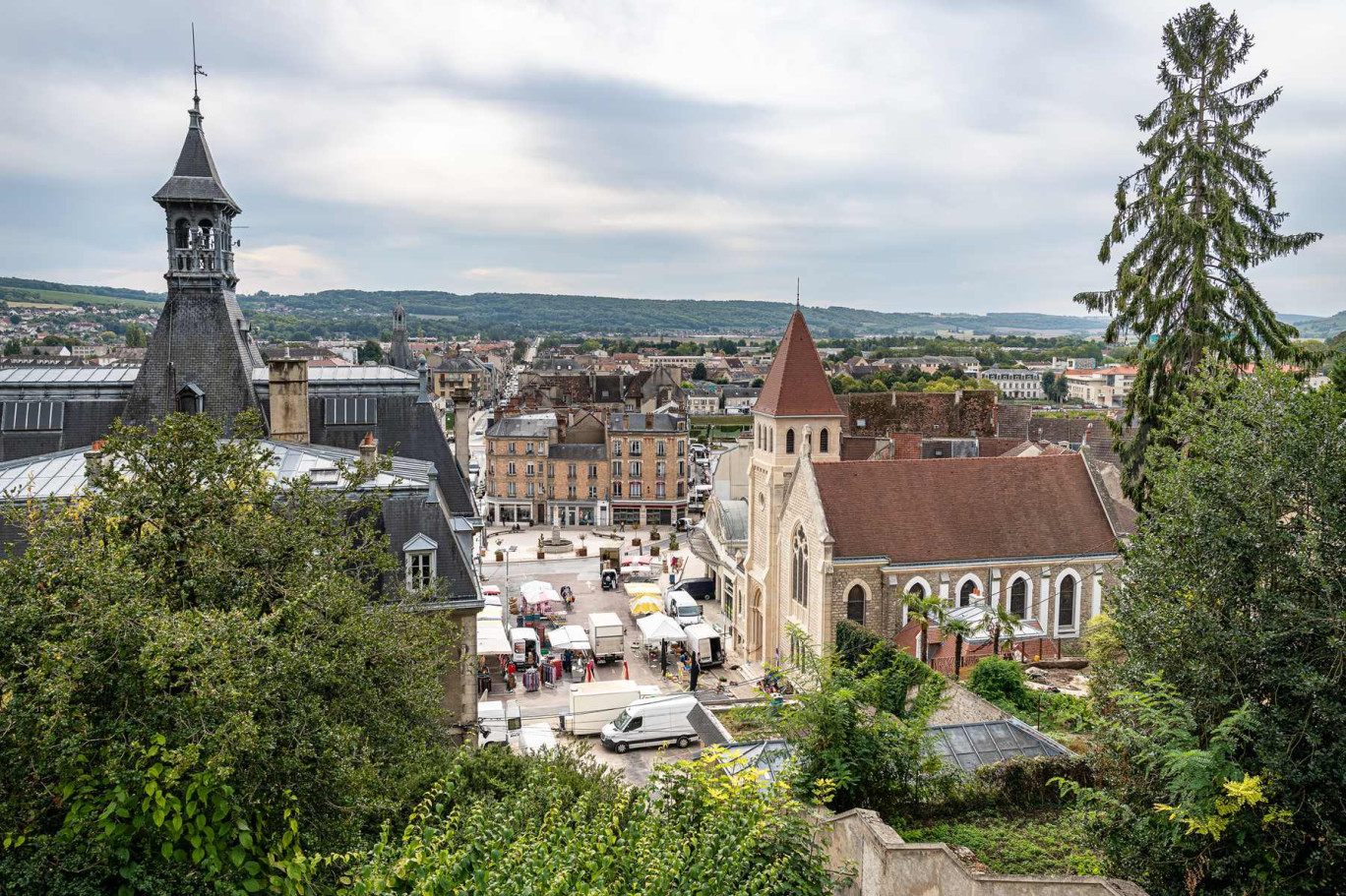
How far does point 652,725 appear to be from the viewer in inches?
1126

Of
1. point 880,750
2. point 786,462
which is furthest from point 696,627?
point 880,750

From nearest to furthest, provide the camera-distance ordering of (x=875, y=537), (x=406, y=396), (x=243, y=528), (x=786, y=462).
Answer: (x=243, y=528) → (x=406, y=396) → (x=875, y=537) → (x=786, y=462)

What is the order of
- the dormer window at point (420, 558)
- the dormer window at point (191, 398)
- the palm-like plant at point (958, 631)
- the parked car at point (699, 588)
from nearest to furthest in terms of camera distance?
1. the dormer window at point (420, 558)
2. the dormer window at point (191, 398)
3. the palm-like plant at point (958, 631)
4. the parked car at point (699, 588)

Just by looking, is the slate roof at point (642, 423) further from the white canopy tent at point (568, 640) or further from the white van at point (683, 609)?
the white canopy tent at point (568, 640)

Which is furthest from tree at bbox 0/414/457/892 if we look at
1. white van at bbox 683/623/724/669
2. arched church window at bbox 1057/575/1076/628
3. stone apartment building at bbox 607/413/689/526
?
stone apartment building at bbox 607/413/689/526

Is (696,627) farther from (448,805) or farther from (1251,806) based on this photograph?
(1251,806)

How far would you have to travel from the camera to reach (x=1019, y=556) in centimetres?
3653

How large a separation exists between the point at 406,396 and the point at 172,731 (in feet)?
68.6

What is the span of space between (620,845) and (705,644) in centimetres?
3017

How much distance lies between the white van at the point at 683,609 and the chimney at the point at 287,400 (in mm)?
21455

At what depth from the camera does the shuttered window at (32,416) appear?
26.9 metres

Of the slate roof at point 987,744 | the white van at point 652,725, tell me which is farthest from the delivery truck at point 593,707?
the slate roof at point 987,744

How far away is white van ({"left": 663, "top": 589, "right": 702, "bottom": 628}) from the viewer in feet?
147

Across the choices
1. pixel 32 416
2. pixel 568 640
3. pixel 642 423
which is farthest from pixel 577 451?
pixel 32 416
